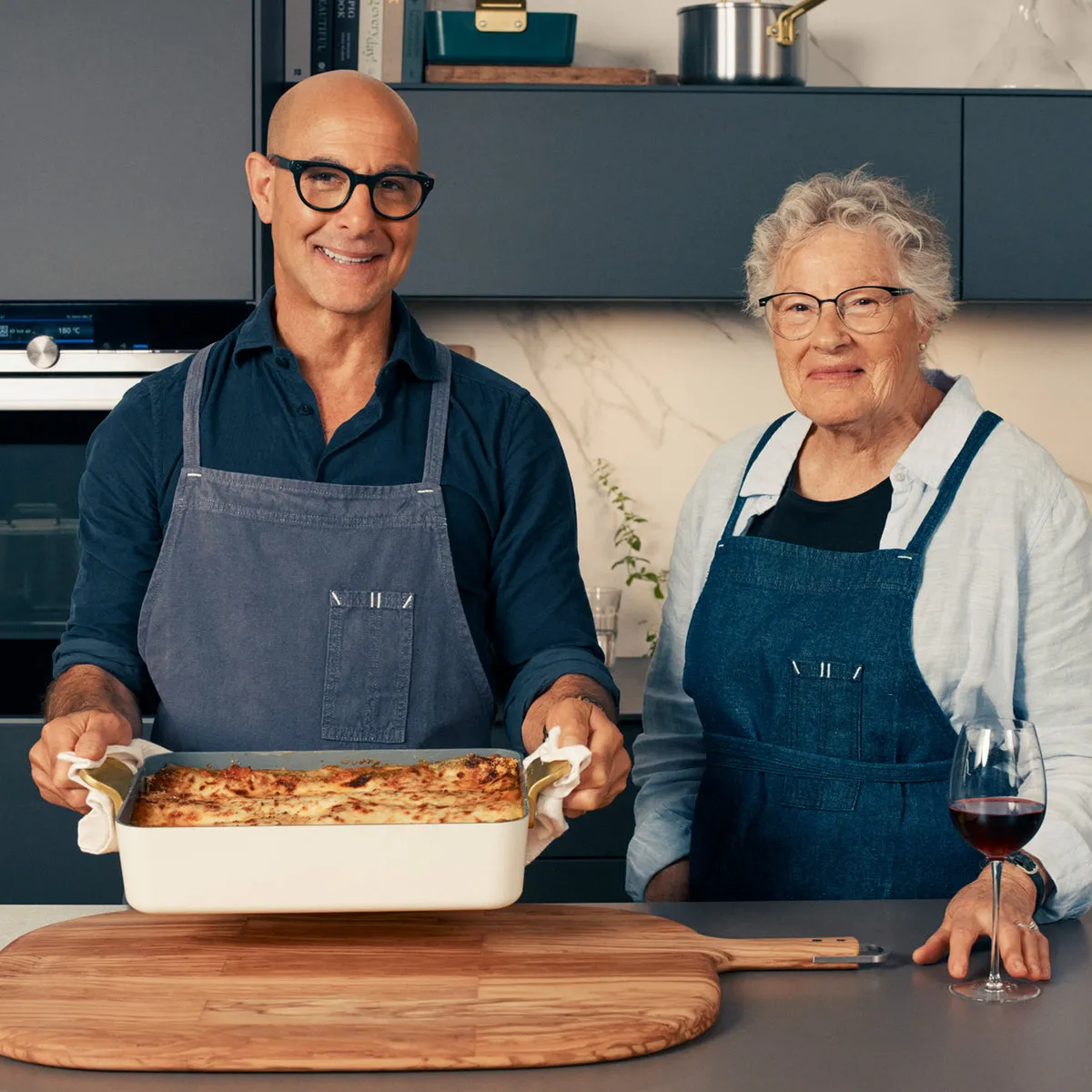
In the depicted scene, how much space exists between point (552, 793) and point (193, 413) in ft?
2.13

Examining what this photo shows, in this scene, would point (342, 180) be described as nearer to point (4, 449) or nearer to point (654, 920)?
point (654, 920)

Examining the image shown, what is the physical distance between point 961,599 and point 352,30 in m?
1.74

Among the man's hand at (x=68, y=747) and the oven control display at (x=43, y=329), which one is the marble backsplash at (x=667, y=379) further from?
the man's hand at (x=68, y=747)

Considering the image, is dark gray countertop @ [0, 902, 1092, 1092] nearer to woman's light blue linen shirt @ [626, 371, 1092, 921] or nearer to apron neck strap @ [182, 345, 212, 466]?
woman's light blue linen shirt @ [626, 371, 1092, 921]

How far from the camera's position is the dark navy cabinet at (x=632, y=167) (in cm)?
257

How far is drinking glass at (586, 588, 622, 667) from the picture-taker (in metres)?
2.74

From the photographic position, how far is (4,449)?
2551 millimetres

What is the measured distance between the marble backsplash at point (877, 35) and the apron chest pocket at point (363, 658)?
69.9 inches

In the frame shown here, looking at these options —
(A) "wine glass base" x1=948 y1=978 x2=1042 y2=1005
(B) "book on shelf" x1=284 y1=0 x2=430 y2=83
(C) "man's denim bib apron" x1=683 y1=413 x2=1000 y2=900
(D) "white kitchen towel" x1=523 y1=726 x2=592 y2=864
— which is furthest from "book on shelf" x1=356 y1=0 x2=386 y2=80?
(A) "wine glass base" x1=948 y1=978 x2=1042 y2=1005

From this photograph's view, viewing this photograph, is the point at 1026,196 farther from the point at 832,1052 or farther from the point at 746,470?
the point at 832,1052

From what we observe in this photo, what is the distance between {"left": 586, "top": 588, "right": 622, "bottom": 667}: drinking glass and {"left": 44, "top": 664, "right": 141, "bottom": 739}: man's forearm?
1358mm

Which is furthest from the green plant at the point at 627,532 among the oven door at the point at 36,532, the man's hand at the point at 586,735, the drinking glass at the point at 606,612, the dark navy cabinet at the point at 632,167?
the man's hand at the point at 586,735

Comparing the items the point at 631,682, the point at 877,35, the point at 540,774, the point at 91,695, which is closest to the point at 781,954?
the point at 540,774

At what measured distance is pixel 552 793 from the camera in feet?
3.91
